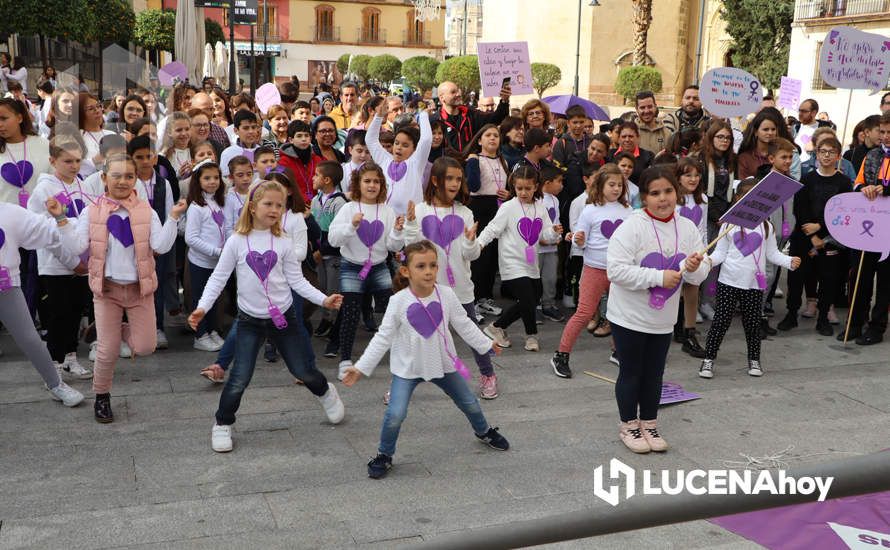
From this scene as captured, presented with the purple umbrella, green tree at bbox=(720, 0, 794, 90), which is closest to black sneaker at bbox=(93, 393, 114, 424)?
the purple umbrella

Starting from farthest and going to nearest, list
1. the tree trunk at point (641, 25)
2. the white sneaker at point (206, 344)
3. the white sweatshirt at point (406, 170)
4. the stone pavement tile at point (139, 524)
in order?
the tree trunk at point (641, 25) < the white sweatshirt at point (406, 170) < the white sneaker at point (206, 344) < the stone pavement tile at point (139, 524)

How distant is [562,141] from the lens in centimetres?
925

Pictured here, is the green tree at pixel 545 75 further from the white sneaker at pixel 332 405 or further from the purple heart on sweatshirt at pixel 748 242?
the white sneaker at pixel 332 405

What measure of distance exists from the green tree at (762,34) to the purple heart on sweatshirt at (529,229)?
34157mm

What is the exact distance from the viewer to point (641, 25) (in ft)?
132

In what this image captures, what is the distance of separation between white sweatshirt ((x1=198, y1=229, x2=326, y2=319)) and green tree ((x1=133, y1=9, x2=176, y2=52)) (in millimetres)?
41555

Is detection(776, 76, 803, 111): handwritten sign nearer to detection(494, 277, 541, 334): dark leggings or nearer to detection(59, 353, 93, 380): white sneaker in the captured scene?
detection(494, 277, 541, 334): dark leggings

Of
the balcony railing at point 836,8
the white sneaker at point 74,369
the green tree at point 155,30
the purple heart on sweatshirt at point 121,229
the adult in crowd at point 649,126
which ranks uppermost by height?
the balcony railing at point 836,8

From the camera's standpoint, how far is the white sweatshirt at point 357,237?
21.4ft

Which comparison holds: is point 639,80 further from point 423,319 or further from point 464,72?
point 423,319

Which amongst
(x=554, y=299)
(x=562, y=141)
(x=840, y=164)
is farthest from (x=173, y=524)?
(x=840, y=164)

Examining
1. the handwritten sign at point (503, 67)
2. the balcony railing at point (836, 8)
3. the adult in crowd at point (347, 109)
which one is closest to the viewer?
the handwritten sign at point (503, 67)

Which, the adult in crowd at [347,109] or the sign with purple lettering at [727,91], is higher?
the sign with purple lettering at [727,91]

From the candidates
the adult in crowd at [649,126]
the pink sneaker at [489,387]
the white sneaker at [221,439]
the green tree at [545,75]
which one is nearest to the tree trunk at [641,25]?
the green tree at [545,75]
